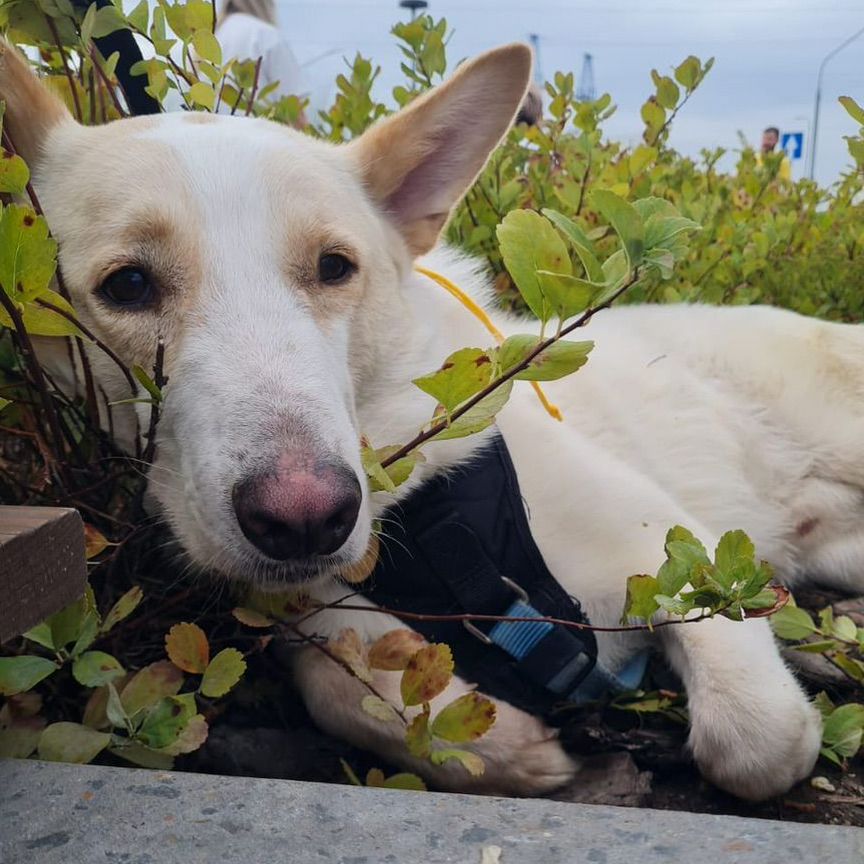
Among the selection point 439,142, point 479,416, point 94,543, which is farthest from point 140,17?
point 479,416

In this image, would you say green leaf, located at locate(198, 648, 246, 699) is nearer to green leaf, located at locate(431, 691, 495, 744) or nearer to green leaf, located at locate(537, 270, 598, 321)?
green leaf, located at locate(431, 691, 495, 744)

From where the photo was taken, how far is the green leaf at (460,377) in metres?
1.41

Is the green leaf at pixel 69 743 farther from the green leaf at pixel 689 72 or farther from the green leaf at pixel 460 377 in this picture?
the green leaf at pixel 689 72

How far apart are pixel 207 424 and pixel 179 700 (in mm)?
444

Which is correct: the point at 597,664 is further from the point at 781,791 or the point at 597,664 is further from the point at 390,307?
the point at 390,307

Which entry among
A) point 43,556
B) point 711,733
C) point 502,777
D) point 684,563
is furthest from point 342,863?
point 711,733

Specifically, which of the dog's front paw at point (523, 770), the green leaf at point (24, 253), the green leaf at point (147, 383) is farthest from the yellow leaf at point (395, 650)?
the green leaf at point (24, 253)

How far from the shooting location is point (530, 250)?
1.38m

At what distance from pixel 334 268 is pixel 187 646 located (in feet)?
2.76

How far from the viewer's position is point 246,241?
6.11 feet

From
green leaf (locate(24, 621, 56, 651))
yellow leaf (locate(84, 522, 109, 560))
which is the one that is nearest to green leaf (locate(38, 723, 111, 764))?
green leaf (locate(24, 621, 56, 651))

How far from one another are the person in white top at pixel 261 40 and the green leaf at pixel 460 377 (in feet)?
15.1

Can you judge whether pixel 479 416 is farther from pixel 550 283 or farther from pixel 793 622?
pixel 793 622

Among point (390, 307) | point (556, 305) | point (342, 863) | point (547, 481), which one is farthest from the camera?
point (547, 481)
